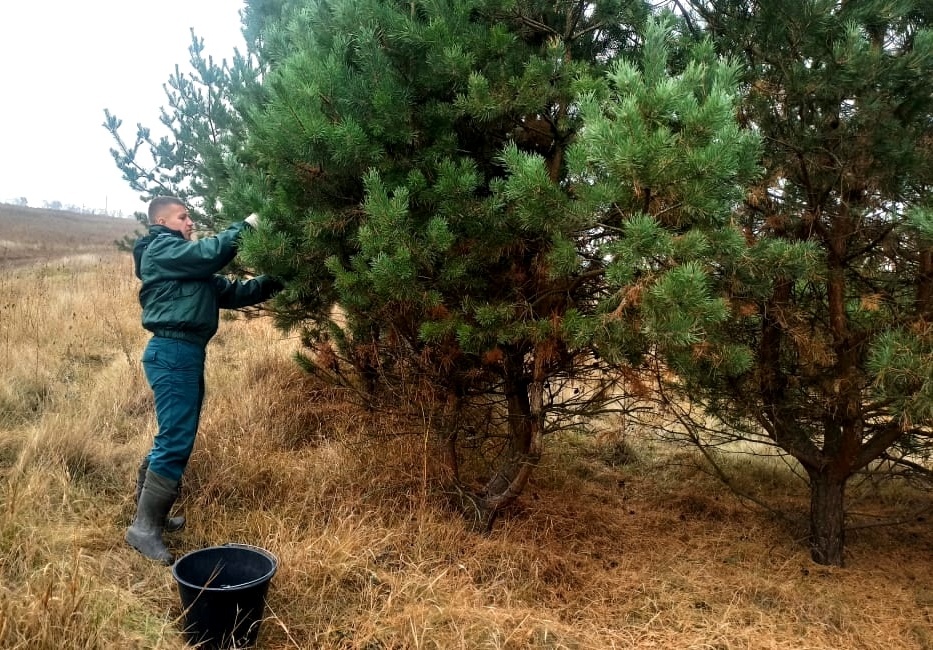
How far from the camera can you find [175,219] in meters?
3.46

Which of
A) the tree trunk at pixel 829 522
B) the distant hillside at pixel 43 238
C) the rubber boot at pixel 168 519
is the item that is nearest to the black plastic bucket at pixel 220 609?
the rubber boot at pixel 168 519

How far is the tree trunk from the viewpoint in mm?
3967

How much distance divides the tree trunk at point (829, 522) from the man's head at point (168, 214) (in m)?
4.02

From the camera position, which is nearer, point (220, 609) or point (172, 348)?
point (220, 609)

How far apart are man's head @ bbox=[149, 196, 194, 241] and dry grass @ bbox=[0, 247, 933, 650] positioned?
1.45 meters

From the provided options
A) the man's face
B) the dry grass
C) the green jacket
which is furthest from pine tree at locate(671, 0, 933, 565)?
the man's face

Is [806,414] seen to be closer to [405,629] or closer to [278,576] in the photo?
[405,629]

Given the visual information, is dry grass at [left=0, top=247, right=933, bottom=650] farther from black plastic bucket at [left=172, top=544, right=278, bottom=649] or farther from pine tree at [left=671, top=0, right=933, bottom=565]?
pine tree at [left=671, top=0, right=933, bottom=565]

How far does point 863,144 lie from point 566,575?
8.77 feet

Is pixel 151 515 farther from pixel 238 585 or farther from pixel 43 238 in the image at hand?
pixel 43 238

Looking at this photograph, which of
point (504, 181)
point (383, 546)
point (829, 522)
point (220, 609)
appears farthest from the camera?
point (829, 522)

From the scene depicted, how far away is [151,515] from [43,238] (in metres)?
26.3

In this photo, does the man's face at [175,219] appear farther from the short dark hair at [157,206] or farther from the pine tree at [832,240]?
the pine tree at [832,240]

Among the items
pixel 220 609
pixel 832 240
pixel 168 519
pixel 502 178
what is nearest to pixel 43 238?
pixel 168 519
